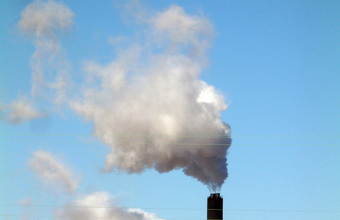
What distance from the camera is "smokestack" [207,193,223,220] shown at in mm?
145500

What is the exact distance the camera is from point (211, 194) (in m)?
148

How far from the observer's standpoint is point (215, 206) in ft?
481

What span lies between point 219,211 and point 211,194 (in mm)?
2984

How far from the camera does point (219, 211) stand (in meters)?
146

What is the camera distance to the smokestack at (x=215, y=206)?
146 m
